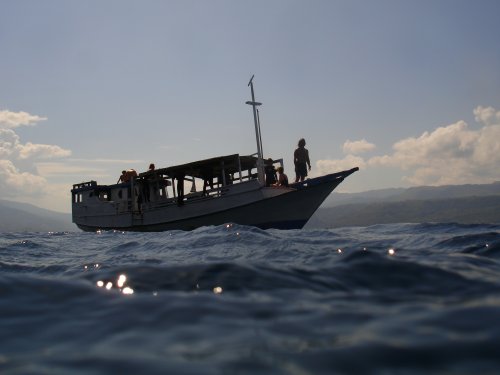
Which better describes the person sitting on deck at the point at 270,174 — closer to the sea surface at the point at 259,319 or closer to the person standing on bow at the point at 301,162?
the person standing on bow at the point at 301,162

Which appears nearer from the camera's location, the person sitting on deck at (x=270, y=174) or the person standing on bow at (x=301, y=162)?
the person standing on bow at (x=301, y=162)

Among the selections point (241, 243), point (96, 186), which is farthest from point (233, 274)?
point (96, 186)

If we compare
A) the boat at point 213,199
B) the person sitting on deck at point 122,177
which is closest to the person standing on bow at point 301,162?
the boat at point 213,199

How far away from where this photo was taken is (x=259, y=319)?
2385 millimetres

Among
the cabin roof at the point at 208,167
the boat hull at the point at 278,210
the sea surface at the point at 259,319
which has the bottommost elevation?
the sea surface at the point at 259,319

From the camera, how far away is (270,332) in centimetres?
213

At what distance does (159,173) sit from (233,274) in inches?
650

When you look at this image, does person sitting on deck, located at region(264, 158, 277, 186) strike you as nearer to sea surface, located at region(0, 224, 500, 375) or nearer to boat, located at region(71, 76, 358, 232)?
boat, located at region(71, 76, 358, 232)

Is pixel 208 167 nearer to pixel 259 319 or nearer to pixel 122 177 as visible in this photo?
pixel 122 177

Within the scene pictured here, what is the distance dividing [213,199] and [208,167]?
173cm

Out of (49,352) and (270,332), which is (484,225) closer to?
(270,332)

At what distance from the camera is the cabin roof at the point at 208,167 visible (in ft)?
57.1

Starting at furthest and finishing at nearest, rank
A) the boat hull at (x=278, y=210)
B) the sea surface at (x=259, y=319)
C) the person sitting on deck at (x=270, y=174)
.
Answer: the person sitting on deck at (x=270, y=174)
the boat hull at (x=278, y=210)
the sea surface at (x=259, y=319)

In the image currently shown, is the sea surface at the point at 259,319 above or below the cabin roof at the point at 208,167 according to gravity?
below
